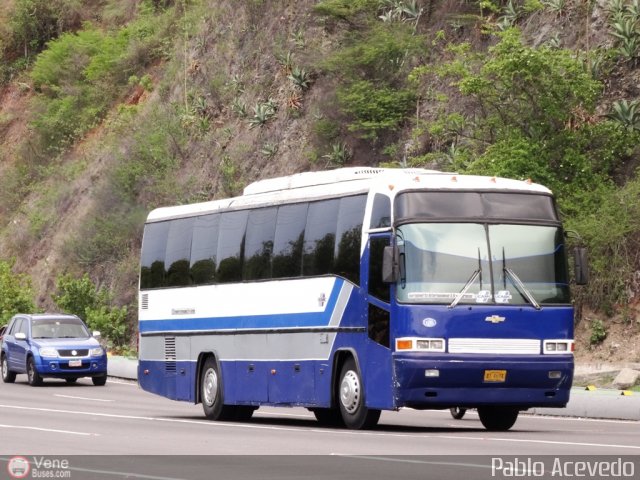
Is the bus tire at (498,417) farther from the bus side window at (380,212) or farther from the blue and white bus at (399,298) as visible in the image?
the bus side window at (380,212)

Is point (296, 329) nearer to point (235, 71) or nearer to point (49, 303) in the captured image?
point (235, 71)

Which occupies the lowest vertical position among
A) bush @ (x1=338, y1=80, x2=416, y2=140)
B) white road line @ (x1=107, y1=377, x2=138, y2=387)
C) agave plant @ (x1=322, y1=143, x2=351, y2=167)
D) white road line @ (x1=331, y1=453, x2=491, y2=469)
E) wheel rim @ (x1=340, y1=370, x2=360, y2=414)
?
white road line @ (x1=107, y1=377, x2=138, y2=387)

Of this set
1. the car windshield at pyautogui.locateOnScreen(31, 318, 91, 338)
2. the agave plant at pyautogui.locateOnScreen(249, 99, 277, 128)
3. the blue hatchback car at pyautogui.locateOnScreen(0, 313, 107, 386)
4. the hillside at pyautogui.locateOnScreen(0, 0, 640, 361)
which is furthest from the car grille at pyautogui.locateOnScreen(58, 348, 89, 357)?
the agave plant at pyautogui.locateOnScreen(249, 99, 277, 128)

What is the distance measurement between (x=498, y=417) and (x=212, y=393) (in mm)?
5475

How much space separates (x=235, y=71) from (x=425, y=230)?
1576 inches

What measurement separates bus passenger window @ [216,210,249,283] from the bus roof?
0.19 metres

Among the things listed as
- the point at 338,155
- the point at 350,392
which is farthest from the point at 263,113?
the point at 350,392

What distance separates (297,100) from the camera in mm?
53594

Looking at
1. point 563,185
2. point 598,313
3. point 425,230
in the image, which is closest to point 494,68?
point 563,185

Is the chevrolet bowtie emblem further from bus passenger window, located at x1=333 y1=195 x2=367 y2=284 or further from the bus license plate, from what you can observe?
bus passenger window, located at x1=333 y1=195 x2=367 y2=284

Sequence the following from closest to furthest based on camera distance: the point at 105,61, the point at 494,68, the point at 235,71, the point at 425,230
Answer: the point at 425,230 < the point at 494,68 < the point at 235,71 < the point at 105,61

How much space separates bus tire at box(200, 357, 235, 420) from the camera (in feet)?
80.5

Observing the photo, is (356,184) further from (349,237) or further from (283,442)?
(283,442)

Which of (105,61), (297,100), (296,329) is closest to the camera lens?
(296,329)
